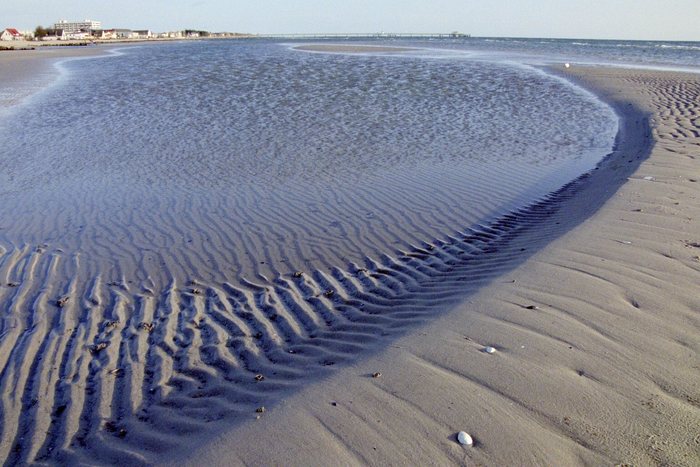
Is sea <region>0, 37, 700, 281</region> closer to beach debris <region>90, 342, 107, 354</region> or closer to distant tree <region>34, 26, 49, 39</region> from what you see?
beach debris <region>90, 342, 107, 354</region>

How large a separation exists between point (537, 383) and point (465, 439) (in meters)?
0.72

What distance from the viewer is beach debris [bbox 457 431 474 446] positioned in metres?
Answer: 2.93

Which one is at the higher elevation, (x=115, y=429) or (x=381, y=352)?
(x=381, y=352)

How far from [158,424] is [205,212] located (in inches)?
182

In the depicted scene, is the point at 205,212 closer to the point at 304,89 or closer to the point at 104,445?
the point at 104,445

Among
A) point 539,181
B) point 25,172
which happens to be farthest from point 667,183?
point 25,172

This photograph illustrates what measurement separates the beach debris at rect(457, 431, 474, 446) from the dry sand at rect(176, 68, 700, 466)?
1.6 inches

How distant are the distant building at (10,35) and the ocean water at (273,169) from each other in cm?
9765

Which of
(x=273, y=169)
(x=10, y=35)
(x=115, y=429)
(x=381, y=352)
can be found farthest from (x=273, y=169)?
(x=10, y=35)

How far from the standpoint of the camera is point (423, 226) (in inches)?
288

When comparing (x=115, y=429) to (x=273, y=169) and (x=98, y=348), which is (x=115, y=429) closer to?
(x=98, y=348)

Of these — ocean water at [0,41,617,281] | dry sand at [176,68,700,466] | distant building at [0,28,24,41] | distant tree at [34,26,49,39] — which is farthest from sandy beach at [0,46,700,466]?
distant tree at [34,26,49,39]

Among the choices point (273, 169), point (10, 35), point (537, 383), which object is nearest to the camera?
point (537, 383)

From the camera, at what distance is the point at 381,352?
391cm
